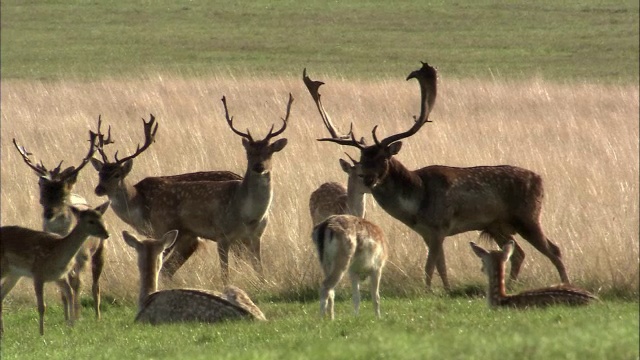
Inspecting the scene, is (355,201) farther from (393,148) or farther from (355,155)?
(355,155)

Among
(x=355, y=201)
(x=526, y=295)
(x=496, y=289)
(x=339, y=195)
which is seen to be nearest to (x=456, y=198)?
(x=355, y=201)

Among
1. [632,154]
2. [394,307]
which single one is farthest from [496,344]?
[632,154]

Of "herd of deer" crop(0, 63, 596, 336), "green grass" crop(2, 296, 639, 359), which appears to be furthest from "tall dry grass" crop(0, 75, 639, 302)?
"green grass" crop(2, 296, 639, 359)

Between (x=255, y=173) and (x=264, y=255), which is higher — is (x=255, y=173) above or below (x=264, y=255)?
above

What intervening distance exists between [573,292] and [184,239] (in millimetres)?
5062

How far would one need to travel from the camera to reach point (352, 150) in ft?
63.4

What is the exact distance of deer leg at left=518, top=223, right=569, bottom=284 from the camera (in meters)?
12.1

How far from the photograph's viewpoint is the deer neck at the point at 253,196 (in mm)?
13453

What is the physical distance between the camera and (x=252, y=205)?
13.5 m

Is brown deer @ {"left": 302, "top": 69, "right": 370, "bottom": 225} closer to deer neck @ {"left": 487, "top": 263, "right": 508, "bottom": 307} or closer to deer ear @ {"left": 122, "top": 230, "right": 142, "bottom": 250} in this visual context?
deer ear @ {"left": 122, "top": 230, "right": 142, "bottom": 250}

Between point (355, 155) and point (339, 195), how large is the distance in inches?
201

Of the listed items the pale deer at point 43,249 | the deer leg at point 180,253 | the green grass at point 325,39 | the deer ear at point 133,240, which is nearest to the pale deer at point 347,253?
the deer ear at point 133,240

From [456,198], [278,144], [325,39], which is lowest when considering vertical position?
[456,198]

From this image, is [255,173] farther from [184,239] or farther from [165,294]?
[165,294]
